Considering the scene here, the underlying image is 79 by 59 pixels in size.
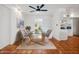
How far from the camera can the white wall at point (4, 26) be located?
2.45 m

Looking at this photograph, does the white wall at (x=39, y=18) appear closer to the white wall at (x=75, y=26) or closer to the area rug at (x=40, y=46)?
the area rug at (x=40, y=46)

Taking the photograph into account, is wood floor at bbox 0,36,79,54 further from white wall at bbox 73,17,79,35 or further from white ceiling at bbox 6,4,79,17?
white ceiling at bbox 6,4,79,17

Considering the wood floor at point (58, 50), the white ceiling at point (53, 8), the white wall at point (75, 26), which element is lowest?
the wood floor at point (58, 50)

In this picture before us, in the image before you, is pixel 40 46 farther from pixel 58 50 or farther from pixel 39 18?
pixel 39 18

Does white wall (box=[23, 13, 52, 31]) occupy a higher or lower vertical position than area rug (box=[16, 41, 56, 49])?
higher

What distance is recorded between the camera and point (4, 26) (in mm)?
2479

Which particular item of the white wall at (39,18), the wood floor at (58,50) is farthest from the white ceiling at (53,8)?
the wood floor at (58,50)

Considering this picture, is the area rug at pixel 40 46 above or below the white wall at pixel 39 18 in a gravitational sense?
below

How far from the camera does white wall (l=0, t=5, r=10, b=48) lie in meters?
2.45

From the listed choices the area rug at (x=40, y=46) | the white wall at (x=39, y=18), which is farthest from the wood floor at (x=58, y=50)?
the white wall at (x=39, y=18)

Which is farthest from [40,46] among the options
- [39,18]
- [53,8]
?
[53,8]

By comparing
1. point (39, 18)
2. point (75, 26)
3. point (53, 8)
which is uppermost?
point (53, 8)

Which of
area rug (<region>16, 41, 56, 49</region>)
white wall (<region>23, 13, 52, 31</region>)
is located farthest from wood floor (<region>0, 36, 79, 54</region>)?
white wall (<region>23, 13, 52, 31</region>)
